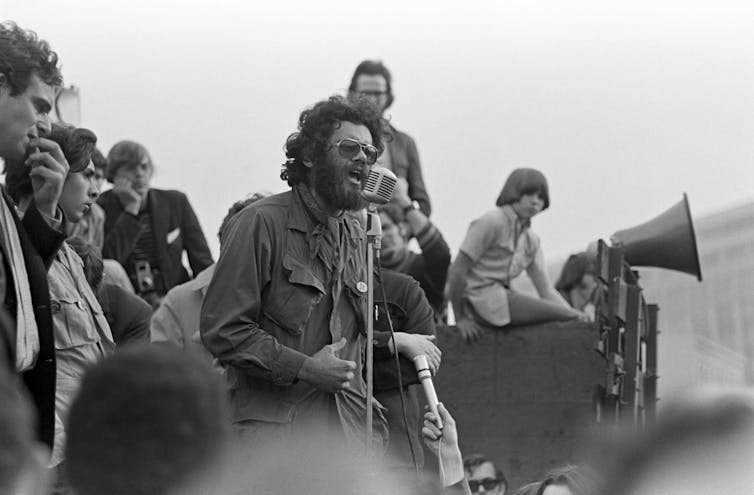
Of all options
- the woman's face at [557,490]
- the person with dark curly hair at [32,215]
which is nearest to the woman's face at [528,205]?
the person with dark curly hair at [32,215]

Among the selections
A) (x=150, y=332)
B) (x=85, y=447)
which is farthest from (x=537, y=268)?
(x=85, y=447)

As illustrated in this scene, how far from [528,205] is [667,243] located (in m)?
0.98

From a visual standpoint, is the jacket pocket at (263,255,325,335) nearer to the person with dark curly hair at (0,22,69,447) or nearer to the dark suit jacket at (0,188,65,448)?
the person with dark curly hair at (0,22,69,447)

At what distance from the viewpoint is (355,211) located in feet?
18.7

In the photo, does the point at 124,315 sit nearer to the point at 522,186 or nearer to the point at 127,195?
the point at 127,195

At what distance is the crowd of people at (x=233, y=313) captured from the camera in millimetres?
2135

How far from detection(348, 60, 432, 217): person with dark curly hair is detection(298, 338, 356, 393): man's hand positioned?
2923 mm

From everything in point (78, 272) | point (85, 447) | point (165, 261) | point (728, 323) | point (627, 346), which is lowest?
point (728, 323)

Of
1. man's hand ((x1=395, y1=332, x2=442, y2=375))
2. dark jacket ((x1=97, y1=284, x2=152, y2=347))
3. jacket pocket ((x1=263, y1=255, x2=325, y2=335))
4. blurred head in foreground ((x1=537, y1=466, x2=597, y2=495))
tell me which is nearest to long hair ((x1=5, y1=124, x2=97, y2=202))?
jacket pocket ((x1=263, y1=255, x2=325, y2=335))

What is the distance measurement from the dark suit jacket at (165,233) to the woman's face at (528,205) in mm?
1669

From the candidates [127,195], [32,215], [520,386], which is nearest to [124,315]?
[32,215]

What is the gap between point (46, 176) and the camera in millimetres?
4508

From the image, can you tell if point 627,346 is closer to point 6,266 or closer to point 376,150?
point 376,150

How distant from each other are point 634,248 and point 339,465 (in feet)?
24.0
